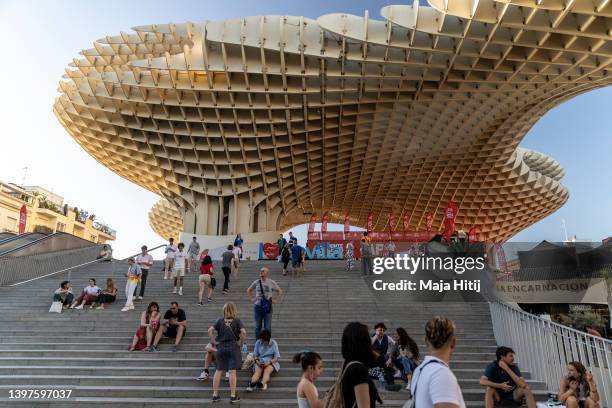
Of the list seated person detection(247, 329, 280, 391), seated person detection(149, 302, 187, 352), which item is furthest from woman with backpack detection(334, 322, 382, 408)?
seated person detection(149, 302, 187, 352)

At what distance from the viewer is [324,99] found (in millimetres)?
25969

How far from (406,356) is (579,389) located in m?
2.52

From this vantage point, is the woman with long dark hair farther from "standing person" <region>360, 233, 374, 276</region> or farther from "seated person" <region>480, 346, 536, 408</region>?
"standing person" <region>360, 233, 374, 276</region>

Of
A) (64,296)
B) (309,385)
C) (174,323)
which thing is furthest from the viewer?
(64,296)

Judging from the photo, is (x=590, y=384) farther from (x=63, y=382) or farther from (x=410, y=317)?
(x=63, y=382)

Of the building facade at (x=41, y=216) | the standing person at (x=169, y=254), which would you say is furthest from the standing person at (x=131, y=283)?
the building facade at (x=41, y=216)

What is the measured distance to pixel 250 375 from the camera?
25.8ft

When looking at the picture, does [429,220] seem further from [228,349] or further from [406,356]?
[228,349]

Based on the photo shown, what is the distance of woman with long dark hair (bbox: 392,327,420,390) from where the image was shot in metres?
7.54

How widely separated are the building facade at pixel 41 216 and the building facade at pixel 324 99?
16.5 meters

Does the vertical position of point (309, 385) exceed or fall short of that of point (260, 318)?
it falls short

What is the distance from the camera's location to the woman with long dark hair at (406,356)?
7535 millimetres

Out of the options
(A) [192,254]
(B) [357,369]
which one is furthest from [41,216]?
(B) [357,369]

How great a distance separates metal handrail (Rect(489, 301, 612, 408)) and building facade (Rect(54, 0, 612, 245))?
44.5 ft
